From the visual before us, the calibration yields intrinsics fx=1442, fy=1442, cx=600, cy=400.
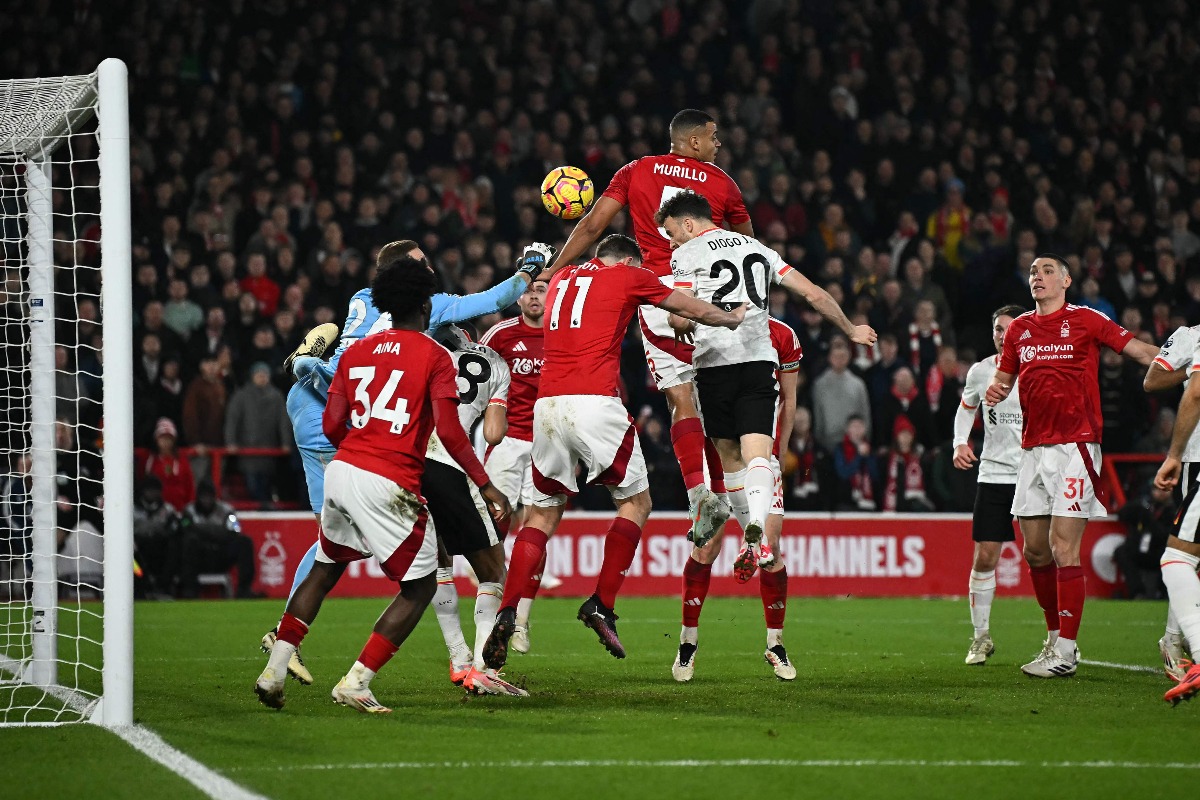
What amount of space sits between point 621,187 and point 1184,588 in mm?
4395

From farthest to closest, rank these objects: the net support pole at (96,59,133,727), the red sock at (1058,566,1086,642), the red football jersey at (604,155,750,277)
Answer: the red football jersey at (604,155,750,277) < the red sock at (1058,566,1086,642) < the net support pole at (96,59,133,727)

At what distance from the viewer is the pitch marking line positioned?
5633mm

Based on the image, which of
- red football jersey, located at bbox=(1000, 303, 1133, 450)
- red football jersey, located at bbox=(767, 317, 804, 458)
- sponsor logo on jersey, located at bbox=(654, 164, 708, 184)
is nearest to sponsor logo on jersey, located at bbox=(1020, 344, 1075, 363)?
red football jersey, located at bbox=(1000, 303, 1133, 450)

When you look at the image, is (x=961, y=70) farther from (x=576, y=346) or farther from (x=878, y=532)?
(x=576, y=346)

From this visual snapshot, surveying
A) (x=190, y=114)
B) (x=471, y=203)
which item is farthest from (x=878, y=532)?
(x=190, y=114)

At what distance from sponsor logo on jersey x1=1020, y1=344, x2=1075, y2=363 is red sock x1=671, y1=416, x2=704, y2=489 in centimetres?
232

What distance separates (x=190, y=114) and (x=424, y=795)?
16.1 m

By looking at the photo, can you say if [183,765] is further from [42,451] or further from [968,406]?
[968,406]

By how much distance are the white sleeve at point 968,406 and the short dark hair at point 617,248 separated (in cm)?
333

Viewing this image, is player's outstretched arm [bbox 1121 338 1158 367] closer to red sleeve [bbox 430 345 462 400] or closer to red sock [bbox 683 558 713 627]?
red sock [bbox 683 558 713 627]

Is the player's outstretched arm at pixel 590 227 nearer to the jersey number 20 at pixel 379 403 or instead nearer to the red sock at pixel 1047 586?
the jersey number 20 at pixel 379 403

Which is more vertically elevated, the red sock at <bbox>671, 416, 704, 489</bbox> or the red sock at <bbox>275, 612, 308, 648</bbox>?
the red sock at <bbox>671, 416, 704, 489</bbox>

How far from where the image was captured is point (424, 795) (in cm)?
511

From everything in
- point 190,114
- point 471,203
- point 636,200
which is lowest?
point 636,200
